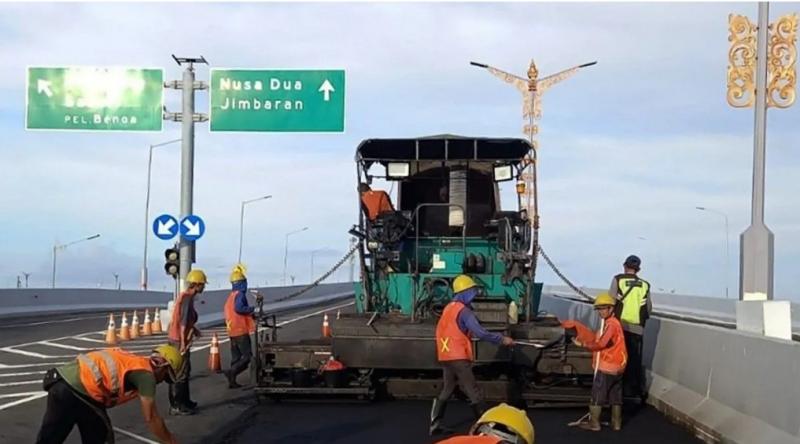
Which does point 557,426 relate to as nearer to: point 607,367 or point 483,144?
point 607,367

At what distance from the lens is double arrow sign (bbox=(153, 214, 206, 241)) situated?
2375 centimetres

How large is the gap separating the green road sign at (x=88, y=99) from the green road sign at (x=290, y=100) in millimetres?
2252

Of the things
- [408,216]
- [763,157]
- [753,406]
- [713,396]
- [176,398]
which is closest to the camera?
[753,406]

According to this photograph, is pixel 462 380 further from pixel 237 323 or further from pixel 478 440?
pixel 478 440

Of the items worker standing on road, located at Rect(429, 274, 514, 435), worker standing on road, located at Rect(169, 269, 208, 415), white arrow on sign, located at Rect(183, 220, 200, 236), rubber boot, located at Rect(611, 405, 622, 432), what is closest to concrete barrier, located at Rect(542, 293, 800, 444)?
rubber boot, located at Rect(611, 405, 622, 432)

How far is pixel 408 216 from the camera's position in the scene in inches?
565

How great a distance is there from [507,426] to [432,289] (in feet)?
32.3

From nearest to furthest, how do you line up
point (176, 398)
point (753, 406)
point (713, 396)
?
1. point (753, 406)
2. point (713, 396)
3. point (176, 398)

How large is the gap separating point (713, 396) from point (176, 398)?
6237 millimetres

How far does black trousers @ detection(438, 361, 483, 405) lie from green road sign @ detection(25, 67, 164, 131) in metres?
14.9

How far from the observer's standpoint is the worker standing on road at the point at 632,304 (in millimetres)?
12812

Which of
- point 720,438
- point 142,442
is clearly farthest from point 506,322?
point 142,442

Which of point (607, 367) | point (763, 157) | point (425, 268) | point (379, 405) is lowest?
point (379, 405)

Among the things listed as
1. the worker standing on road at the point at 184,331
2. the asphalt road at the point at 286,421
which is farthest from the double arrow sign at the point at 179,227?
the worker standing on road at the point at 184,331
